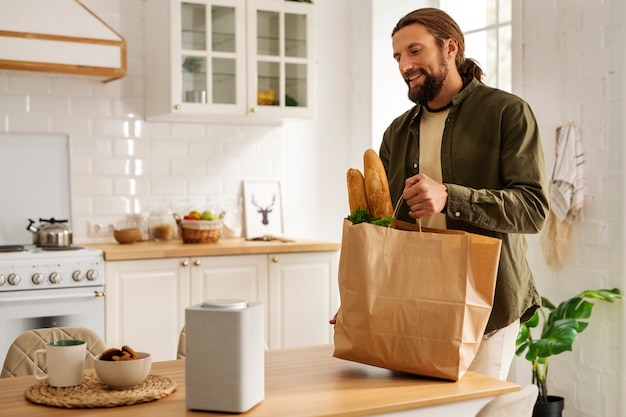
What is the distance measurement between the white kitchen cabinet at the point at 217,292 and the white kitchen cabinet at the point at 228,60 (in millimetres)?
826

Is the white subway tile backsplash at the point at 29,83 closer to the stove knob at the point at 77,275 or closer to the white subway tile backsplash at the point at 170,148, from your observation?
the white subway tile backsplash at the point at 170,148

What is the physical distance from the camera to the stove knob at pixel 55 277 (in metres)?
3.96

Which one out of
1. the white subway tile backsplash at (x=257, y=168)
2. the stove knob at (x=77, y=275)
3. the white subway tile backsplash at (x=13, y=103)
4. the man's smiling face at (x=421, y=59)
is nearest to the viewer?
the man's smiling face at (x=421, y=59)

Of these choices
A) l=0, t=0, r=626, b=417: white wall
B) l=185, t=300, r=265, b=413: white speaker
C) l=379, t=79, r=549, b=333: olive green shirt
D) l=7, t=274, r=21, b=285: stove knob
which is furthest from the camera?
l=7, t=274, r=21, b=285: stove knob

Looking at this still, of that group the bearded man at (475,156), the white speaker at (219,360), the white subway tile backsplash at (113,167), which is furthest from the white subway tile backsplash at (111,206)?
the white speaker at (219,360)

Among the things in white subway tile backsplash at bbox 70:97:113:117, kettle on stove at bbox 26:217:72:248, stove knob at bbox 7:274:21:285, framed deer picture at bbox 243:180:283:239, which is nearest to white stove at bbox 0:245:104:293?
stove knob at bbox 7:274:21:285

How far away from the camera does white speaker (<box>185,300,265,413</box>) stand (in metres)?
1.68

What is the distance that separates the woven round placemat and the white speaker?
0.40 feet

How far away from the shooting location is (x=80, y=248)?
4.23m

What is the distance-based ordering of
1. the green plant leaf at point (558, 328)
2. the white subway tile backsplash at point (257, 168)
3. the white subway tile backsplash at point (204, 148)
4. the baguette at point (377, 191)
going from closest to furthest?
1. the baguette at point (377, 191)
2. the green plant leaf at point (558, 328)
3. the white subway tile backsplash at point (204, 148)
4. the white subway tile backsplash at point (257, 168)

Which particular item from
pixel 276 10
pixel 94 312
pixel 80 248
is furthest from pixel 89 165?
pixel 276 10

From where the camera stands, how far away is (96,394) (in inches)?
70.1

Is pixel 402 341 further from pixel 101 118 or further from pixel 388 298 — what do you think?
pixel 101 118

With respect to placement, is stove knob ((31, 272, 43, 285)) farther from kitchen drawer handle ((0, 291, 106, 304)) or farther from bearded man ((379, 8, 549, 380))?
bearded man ((379, 8, 549, 380))
